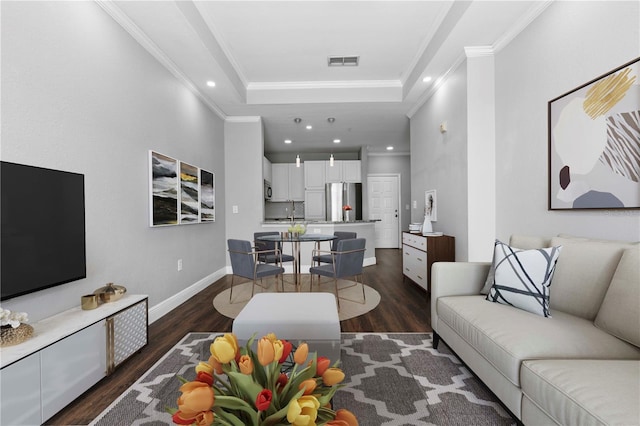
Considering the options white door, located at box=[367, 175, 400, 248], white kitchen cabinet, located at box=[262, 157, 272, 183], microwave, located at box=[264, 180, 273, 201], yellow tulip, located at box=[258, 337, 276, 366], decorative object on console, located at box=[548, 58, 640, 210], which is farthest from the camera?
white door, located at box=[367, 175, 400, 248]

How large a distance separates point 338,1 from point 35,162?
2668 mm

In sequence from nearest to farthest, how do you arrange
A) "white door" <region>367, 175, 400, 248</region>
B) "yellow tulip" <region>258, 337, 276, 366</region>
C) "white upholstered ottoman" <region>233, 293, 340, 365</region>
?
1. "yellow tulip" <region>258, 337, 276, 366</region>
2. "white upholstered ottoman" <region>233, 293, 340, 365</region>
3. "white door" <region>367, 175, 400, 248</region>

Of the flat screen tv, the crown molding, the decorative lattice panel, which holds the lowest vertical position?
the decorative lattice panel

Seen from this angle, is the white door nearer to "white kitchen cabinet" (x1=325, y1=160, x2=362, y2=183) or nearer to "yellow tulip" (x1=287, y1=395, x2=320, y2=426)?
"white kitchen cabinet" (x1=325, y1=160, x2=362, y2=183)

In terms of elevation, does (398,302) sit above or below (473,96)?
below

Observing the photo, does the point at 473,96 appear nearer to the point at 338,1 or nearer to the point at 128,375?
the point at 338,1

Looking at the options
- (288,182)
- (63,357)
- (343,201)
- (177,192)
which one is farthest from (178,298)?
(288,182)

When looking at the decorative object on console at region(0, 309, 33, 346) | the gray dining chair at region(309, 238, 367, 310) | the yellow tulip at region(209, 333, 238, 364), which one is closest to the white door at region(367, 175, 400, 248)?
the gray dining chair at region(309, 238, 367, 310)

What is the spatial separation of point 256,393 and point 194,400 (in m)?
0.14

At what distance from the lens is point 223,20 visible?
280 centimetres

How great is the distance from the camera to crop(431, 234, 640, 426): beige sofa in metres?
0.97

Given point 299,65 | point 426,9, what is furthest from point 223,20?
point 426,9

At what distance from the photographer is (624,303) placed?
1.32 metres

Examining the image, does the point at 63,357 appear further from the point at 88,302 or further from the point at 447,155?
the point at 447,155
